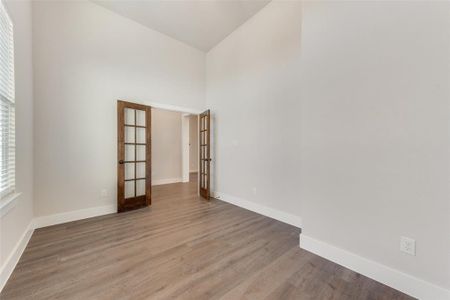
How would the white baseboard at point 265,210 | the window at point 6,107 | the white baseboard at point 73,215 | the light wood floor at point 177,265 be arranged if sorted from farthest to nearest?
the white baseboard at point 265,210, the white baseboard at point 73,215, the window at point 6,107, the light wood floor at point 177,265

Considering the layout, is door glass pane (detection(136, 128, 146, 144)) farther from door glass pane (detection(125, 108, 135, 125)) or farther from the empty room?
door glass pane (detection(125, 108, 135, 125))

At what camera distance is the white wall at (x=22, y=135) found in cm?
170

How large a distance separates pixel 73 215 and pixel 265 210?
305 cm

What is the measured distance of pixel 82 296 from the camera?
1.40 m

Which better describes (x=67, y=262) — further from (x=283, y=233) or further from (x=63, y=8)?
(x=63, y=8)

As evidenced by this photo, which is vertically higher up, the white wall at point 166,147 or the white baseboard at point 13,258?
the white wall at point 166,147

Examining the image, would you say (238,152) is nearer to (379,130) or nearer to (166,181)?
(379,130)

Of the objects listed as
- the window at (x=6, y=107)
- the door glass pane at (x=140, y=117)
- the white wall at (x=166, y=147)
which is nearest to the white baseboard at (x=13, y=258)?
the window at (x=6, y=107)

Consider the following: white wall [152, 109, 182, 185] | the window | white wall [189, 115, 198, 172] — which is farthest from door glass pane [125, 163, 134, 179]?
white wall [189, 115, 198, 172]

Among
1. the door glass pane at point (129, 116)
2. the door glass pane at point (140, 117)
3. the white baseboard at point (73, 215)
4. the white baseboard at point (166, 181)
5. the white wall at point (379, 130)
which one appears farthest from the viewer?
the white baseboard at point (166, 181)

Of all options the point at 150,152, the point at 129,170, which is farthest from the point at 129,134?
the point at 129,170

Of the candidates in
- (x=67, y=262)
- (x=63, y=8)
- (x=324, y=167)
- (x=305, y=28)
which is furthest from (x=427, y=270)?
(x=63, y=8)

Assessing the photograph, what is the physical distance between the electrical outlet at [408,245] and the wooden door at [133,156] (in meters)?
3.58

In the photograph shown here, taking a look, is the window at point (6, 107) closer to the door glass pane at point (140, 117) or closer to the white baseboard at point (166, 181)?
the door glass pane at point (140, 117)
